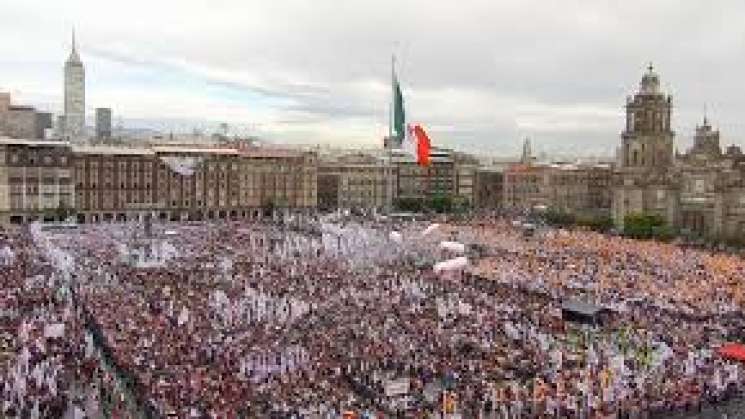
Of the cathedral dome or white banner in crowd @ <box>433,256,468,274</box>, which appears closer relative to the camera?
white banner in crowd @ <box>433,256,468,274</box>

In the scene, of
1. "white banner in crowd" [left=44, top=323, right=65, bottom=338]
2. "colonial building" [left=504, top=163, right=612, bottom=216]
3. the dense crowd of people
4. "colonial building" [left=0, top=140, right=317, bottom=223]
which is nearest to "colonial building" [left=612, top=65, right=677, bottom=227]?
"colonial building" [left=504, top=163, right=612, bottom=216]

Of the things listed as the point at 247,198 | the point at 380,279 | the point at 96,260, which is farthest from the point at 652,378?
the point at 247,198

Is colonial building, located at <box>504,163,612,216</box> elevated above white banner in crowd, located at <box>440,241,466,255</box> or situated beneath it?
elevated above

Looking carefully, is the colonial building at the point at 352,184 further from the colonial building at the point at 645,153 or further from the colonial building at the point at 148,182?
the colonial building at the point at 645,153

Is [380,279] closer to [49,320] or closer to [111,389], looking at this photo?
[49,320]

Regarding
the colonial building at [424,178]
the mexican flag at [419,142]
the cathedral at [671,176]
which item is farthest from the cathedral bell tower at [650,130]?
the mexican flag at [419,142]

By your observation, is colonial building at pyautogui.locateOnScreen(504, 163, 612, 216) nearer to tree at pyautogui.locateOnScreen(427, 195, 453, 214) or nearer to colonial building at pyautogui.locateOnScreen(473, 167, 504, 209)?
colonial building at pyautogui.locateOnScreen(473, 167, 504, 209)
